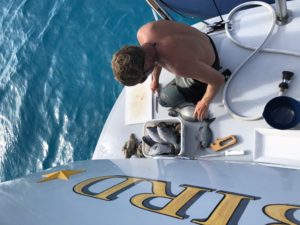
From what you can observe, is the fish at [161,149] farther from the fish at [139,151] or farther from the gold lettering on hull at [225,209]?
the gold lettering on hull at [225,209]

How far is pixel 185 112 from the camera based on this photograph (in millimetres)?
1867

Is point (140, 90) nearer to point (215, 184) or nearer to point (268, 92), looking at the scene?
point (268, 92)

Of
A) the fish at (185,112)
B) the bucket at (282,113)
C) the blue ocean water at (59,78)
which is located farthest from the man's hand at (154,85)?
the blue ocean water at (59,78)

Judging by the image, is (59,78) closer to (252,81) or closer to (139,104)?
(139,104)

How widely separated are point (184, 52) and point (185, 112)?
41 centimetres

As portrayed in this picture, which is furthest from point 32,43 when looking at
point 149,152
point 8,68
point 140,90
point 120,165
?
point 120,165

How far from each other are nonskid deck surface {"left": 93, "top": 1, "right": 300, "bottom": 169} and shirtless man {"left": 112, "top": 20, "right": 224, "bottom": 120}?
98 millimetres

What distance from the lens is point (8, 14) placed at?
407 cm

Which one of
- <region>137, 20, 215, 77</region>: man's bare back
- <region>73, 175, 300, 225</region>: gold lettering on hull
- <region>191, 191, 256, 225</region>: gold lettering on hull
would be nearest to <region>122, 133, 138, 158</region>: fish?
<region>137, 20, 215, 77</region>: man's bare back

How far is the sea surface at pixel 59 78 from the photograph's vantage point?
327 cm

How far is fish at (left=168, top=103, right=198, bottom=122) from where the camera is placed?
6.05ft

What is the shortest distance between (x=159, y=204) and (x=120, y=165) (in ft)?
1.43

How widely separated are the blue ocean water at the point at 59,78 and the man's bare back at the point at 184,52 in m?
1.59

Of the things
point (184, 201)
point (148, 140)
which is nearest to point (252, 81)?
point (148, 140)
